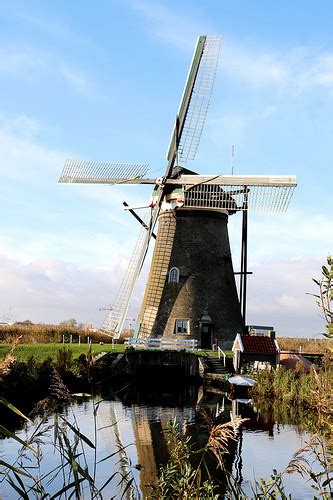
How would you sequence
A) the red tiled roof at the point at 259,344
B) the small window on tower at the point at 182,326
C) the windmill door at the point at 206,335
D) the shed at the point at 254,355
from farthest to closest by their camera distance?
the windmill door at the point at 206,335, the small window on tower at the point at 182,326, the red tiled roof at the point at 259,344, the shed at the point at 254,355

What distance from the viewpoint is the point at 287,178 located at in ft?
85.0

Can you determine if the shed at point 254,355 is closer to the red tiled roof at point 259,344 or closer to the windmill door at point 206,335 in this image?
the red tiled roof at point 259,344

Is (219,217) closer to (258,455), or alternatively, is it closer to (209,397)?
(209,397)

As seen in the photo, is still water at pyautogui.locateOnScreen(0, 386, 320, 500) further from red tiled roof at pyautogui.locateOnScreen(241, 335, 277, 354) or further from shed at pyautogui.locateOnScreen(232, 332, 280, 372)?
red tiled roof at pyautogui.locateOnScreen(241, 335, 277, 354)

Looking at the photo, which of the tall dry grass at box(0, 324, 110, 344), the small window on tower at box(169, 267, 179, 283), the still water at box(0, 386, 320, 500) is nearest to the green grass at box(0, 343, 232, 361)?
the small window on tower at box(169, 267, 179, 283)

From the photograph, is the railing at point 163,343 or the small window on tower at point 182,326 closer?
the railing at point 163,343

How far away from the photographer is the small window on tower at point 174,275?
2791 cm

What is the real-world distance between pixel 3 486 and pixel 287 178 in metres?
19.3

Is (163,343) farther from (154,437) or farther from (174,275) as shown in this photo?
(154,437)

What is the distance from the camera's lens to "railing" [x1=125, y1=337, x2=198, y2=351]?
27.0 m

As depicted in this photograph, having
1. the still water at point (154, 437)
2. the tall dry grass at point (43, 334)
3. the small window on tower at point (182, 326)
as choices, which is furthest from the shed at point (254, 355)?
the tall dry grass at point (43, 334)

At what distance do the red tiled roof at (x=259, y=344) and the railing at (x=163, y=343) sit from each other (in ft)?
7.85

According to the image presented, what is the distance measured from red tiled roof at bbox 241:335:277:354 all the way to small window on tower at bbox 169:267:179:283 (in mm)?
4107

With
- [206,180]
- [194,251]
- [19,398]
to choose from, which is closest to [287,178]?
[206,180]
